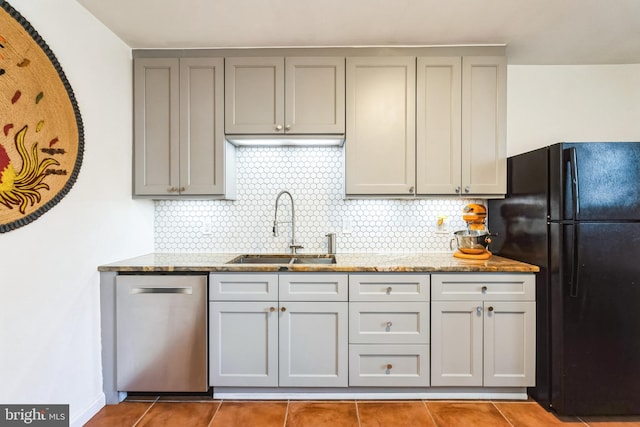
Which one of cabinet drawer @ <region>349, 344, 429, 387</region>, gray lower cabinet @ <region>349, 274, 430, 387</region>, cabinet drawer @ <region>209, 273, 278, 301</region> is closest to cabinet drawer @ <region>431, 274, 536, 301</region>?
gray lower cabinet @ <region>349, 274, 430, 387</region>

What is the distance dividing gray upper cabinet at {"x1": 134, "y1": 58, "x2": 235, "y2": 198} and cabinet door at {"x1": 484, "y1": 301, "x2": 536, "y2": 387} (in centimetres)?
210

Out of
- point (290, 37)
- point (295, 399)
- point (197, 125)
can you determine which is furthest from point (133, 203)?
point (295, 399)

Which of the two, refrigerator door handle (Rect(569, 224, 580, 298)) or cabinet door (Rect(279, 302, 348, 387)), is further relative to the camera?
cabinet door (Rect(279, 302, 348, 387))

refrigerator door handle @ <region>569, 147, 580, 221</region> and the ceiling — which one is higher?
the ceiling

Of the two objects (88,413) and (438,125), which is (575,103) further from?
(88,413)

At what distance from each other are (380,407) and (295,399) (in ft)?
1.86

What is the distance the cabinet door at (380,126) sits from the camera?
7.98ft

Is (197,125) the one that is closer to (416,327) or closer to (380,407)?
(416,327)

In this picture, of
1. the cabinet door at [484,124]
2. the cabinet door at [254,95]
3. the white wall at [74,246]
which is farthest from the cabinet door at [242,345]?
the cabinet door at [484,124]

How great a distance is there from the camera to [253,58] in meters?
2.44

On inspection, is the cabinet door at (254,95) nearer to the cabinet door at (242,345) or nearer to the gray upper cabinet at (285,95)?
the gray upper cabinet at (285,95)

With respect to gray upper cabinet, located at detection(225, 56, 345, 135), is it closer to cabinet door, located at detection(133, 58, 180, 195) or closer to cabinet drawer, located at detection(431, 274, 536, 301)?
cabinet door, located at detection(133, 58, 180, 195)

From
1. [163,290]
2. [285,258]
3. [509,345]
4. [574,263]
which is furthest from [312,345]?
[574,263]

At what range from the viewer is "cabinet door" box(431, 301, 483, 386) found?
2.17 metres
